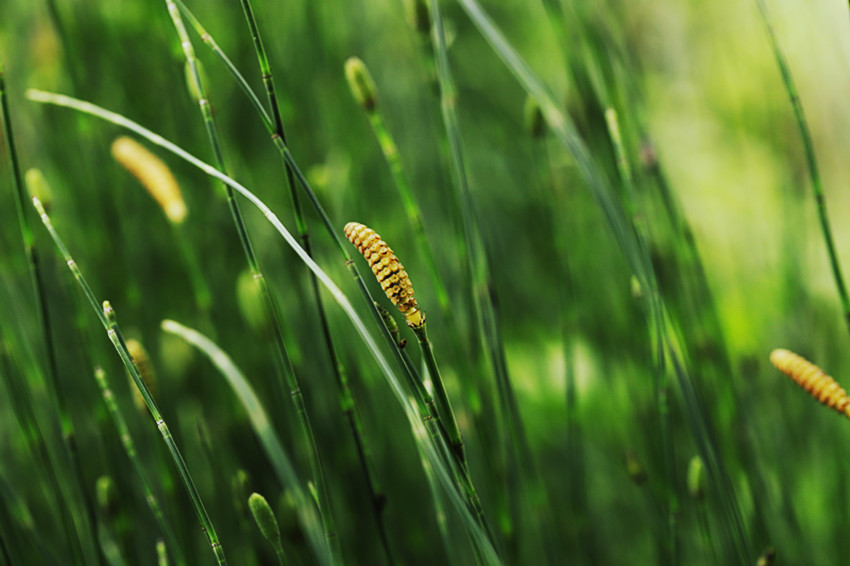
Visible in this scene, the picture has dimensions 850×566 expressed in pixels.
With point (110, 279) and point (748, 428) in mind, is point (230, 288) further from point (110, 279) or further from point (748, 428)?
point (748, 428)

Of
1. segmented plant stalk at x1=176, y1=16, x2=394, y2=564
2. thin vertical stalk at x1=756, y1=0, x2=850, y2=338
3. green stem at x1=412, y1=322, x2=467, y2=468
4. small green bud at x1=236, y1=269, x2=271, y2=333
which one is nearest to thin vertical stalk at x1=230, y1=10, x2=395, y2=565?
segmented plant stalk at x1=176, y1=16, x2=394, y2=564

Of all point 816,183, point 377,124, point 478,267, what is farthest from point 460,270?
point 816,183

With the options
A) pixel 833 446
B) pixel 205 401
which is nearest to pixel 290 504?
pixel 205 401

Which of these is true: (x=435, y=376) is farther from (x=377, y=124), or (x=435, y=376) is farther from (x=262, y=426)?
(x=377, y=124)

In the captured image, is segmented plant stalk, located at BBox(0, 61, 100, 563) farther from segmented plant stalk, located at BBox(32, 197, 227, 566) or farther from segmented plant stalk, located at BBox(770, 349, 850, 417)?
segmented plant stalk, located at BBox(770, 349, 850, 417)

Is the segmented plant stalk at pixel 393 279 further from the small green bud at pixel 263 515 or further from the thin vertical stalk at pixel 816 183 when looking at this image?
the thin vertical stalk at pixel 816 183

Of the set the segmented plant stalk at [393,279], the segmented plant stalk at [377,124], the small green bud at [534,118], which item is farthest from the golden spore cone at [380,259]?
the small green bud at [534,118]
